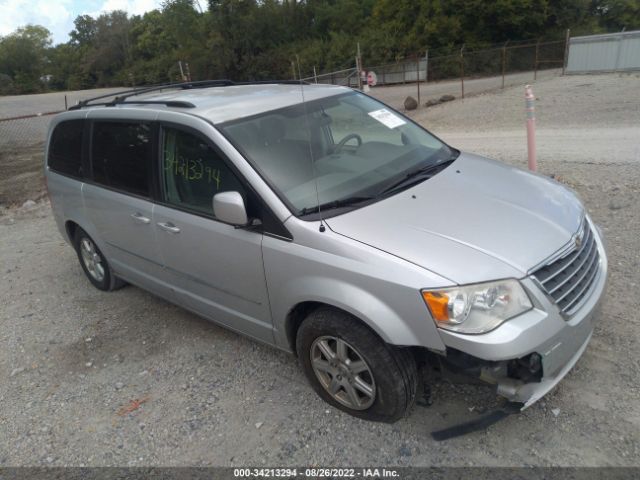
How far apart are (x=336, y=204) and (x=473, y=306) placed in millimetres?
1001

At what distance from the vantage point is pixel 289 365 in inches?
139

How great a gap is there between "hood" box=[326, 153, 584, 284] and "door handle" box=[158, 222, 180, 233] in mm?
1268

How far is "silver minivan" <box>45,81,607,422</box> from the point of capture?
2.38 metres

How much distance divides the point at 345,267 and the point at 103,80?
3446 inches

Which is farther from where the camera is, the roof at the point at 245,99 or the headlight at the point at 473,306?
the roof at the point at 245,99

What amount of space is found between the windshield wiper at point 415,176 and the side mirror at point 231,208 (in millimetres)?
842

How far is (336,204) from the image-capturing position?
2.92 metres

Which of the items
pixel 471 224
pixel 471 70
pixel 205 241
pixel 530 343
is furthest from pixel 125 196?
pixel 471 70

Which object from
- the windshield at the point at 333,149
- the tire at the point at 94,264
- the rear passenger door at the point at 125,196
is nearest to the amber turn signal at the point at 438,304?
the windshield at the point at 333,149

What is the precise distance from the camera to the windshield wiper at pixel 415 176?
309 centimetres

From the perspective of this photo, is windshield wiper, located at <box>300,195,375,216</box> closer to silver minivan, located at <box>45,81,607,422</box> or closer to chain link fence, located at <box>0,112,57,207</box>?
silver minivan, located at <box>45,81,607,422</box>

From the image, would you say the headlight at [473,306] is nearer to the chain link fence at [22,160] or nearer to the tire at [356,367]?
the tire at [356,367]


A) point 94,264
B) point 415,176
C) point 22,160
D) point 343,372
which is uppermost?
point 415,176

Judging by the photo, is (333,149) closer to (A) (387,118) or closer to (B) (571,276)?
(A) (387,118)
